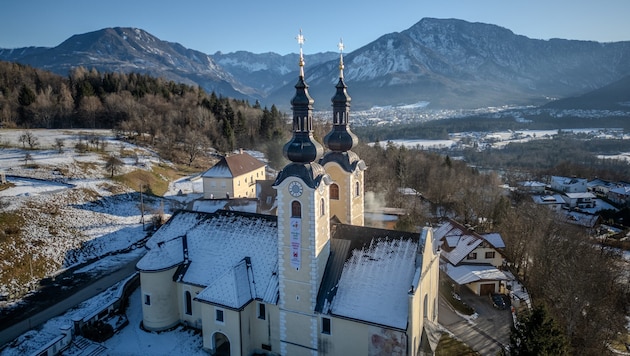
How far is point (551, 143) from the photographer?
143875 millimetres

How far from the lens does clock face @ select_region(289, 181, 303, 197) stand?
19.6 meters

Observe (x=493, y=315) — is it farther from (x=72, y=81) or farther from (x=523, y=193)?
(x=72, y=81)

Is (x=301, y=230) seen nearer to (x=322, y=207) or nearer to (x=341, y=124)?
(x=322, y=207)

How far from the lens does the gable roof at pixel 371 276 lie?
19234 millimetres

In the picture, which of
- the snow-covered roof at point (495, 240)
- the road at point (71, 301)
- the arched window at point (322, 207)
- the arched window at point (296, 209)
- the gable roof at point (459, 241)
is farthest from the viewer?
the snow-covered roof at point (495, 240)

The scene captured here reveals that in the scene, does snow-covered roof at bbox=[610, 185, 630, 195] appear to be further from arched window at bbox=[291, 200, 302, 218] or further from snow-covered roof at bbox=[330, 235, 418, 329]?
arched window at bbox=[291, 200, 302, 218]

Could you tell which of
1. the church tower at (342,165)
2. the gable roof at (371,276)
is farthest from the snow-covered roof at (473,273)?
the gable roof at (371,276)

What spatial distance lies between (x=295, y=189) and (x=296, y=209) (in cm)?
107

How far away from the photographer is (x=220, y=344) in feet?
76.2

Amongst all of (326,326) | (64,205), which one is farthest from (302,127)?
(64,205)

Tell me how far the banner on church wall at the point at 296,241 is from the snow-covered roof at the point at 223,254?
2.69 m

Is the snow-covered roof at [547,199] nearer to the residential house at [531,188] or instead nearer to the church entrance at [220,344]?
the residential house at [531,188]

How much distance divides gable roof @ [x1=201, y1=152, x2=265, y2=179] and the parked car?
37.0 meters

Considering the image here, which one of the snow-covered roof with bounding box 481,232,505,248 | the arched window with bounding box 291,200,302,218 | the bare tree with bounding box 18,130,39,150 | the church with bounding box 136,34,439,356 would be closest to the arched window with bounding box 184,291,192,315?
the church with bounding box 136,34,439,356
